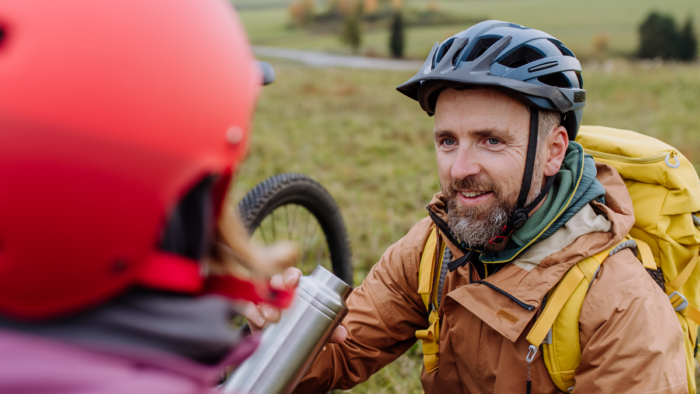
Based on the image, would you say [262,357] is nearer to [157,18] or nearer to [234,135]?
[234,135]

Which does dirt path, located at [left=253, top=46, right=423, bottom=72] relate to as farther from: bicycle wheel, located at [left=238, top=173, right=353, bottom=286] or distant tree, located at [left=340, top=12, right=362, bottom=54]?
bicycle wheel, located at [left=238, top=173, right=353, bottom=286]

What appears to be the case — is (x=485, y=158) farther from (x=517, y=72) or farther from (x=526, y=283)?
(x=526, y=283)

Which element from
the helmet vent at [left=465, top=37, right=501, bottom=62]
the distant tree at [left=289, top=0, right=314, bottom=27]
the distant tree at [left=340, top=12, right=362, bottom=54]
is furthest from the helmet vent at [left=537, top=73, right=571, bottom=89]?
the distant tree at [left=289, top=0, right=314, bottom=27]

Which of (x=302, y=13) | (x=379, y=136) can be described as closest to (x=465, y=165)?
(x=379, y=136)

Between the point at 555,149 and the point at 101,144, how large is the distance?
214 centimetres

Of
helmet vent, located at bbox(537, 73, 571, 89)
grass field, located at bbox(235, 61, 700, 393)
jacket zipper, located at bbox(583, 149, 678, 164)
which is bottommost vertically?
grass field, located at bbox(235, 61, 700, 393)

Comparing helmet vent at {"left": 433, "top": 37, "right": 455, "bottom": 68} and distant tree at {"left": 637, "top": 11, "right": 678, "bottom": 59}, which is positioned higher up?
helmet vent at {"left": 433, "top": 37, "right": 455, "bottom": 68}

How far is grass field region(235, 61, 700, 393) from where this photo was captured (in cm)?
581

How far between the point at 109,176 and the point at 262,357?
1.05 meters

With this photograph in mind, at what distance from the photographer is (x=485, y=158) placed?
7.94 ft

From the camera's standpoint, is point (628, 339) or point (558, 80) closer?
point (628, 339)

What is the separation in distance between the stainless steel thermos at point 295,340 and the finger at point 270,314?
0.02 metres

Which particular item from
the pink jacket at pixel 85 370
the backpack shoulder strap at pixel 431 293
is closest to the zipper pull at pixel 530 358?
the backpack shoulder strap at pixel 431 293

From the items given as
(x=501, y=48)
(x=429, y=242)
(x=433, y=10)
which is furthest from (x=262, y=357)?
(x=433, y=10)
